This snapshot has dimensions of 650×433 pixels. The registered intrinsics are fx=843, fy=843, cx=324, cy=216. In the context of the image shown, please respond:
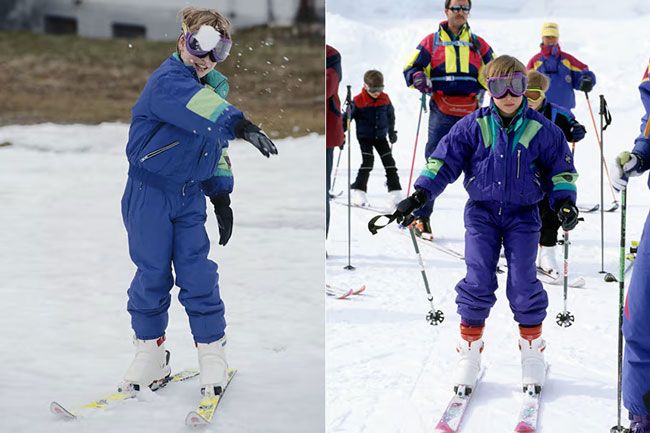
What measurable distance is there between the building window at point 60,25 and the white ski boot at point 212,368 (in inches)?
830

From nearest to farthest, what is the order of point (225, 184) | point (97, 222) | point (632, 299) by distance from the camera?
point (632, 299), point (225, 184), point (97, 222)

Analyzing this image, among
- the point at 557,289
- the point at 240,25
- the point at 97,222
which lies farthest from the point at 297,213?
the point at 240,25

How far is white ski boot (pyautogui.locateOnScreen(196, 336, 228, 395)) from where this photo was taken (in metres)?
3.53

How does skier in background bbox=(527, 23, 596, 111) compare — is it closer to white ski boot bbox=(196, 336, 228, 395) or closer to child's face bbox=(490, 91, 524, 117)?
child's face bbox=(490, 91, 524, 117)

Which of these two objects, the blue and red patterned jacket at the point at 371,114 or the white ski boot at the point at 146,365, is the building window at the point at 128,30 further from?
the white ski boot at the point at 146,365

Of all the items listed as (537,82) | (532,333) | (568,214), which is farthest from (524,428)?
(537,82)

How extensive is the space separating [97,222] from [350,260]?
3736 millimetres

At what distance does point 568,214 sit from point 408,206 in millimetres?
658

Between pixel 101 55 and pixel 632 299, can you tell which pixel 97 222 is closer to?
pixel 632 299

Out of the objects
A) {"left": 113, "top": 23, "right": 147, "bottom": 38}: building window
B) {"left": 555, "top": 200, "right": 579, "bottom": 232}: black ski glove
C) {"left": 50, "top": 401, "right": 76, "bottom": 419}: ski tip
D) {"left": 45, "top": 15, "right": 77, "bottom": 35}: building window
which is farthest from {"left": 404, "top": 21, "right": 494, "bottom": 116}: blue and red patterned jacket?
{"left": 45, "top": 15, "right": 77, "bottom": 35}: building window

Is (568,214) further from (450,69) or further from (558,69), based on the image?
(558,69)

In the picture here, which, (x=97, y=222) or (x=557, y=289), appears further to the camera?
(x=97, y=222)

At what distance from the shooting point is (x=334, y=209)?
8141mm

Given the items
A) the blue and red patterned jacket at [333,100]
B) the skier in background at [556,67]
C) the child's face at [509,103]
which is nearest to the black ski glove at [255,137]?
the child's face at [509,103]
